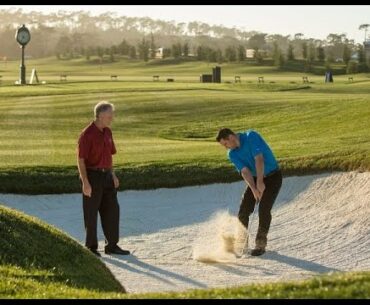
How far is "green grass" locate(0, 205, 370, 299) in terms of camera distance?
5902mm

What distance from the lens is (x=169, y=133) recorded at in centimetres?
2420

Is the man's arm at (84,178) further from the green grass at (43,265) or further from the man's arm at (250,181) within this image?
the man's arm at (250,181)

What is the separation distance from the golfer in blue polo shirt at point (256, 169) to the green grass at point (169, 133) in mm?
3894

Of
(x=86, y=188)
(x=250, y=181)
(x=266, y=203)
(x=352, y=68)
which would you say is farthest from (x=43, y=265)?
(x=352, y=68)

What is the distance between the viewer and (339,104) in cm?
2731

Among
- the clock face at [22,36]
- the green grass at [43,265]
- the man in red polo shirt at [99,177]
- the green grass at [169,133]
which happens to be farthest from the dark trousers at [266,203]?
the clock face at [22,36]

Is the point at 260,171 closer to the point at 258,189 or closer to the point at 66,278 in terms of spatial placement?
the point at 258,189

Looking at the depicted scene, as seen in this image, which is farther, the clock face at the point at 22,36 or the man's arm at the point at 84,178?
the clock face at the point at 22,36

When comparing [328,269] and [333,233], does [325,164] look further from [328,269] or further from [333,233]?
[328,269]

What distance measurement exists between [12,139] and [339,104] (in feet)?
35.6

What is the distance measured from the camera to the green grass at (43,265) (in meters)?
6.84

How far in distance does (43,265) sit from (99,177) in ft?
9.39
